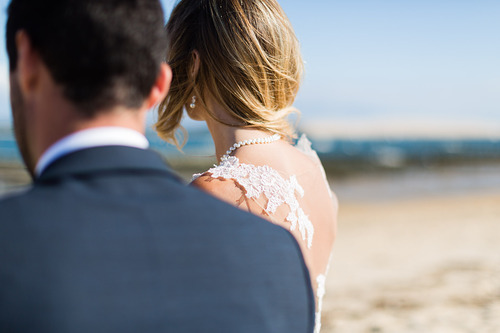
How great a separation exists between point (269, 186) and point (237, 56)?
22.6 inches

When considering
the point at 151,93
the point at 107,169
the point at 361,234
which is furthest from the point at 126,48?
the point at 361,234

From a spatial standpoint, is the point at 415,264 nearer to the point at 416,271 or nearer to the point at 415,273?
the point at 416,271

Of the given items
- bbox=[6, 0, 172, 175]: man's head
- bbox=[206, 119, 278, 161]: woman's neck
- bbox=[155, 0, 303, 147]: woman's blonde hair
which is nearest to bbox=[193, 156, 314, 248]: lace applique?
bbox=[206, 119, 278, 161]: woman's neck

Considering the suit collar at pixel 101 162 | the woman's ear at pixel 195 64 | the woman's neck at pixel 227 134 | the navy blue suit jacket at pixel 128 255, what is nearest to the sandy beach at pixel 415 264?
the woman's neck at pixel 227 134

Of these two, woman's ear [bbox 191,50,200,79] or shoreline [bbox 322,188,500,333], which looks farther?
shoreline [bbox 322,188,500,333]

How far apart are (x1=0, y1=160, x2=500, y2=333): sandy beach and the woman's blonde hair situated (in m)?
4.44

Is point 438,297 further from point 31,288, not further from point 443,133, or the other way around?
point 443,133

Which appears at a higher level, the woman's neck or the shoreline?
the woman's neck

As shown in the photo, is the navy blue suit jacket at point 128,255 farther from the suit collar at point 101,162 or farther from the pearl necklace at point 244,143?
the pearl necklace at point 244,143

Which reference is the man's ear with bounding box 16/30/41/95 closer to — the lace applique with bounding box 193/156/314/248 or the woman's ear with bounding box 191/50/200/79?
the lace applique with bounding box 193/156/314/248

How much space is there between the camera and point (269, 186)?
2.15 metres

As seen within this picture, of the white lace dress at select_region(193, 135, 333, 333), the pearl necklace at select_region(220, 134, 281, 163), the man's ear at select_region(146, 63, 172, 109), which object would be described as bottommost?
the white lace dress at select_region(193, 135, 333, 333)

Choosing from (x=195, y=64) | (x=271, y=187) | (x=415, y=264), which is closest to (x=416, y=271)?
(x=415, y=264)

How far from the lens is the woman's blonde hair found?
7.16ft
